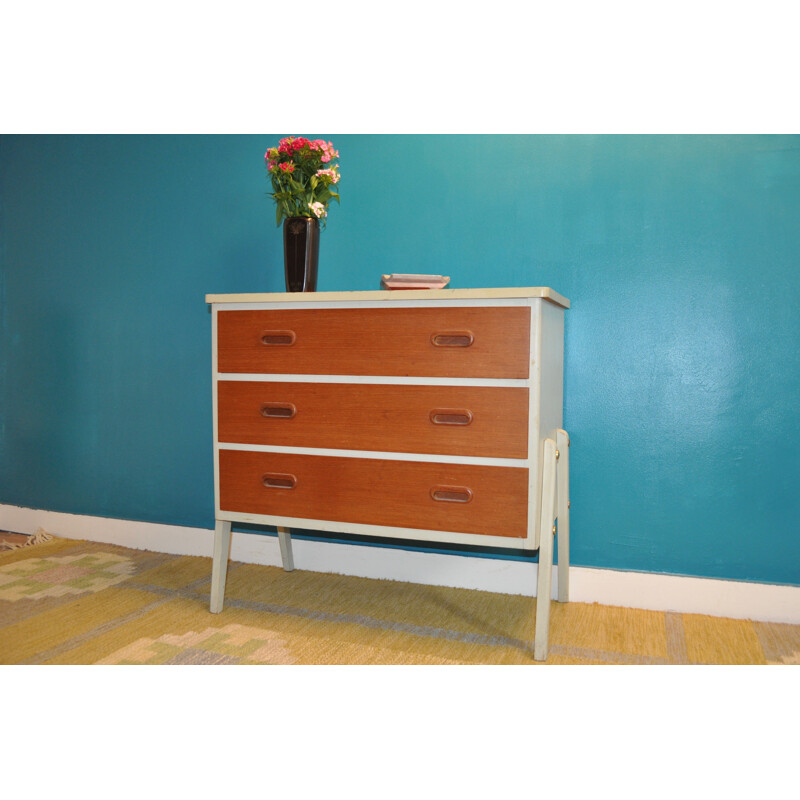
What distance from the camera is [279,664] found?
5.26ft

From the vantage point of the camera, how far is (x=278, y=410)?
1852mm

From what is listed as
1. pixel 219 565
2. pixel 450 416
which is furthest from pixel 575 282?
pixel 219 565

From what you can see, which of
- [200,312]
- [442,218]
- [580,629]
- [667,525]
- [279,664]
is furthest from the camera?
[200,312]

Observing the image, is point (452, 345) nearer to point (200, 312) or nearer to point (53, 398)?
point (200, 312)

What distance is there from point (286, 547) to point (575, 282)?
4.20ft

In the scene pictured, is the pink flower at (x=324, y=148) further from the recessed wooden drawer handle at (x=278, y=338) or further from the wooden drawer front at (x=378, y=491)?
the wooden drawer front at (x=378, y=491)

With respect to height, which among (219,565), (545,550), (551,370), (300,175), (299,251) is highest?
(300,175)

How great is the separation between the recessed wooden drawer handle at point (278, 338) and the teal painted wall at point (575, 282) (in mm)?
535

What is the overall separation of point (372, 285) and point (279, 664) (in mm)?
1222

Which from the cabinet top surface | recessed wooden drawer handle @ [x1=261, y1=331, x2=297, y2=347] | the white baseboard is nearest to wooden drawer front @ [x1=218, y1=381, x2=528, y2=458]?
recessed wooden drawer handle @ [x1=261, y1=331, x2=297, y2=347]

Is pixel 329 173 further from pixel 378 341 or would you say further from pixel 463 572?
pixel 463 572

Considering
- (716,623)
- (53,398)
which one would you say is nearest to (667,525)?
(716,623)

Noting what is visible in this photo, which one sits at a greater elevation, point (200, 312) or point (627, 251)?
point (627, 251)
